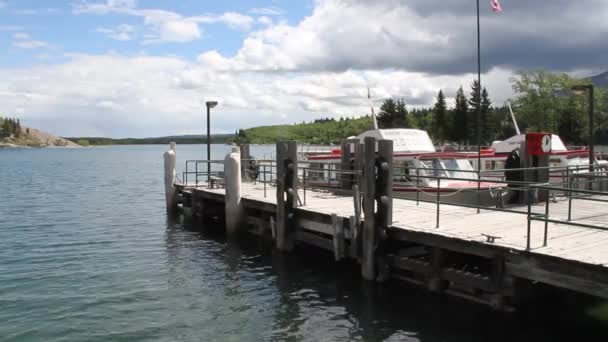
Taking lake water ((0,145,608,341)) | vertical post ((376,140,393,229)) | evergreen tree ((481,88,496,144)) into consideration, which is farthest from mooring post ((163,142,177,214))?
evergreen tree ((481,88,496,144))

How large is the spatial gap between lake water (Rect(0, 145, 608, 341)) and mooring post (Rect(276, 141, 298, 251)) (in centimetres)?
64

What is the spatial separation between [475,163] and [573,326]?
13.5m

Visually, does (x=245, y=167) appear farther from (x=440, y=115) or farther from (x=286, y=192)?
(x=440, y=115)

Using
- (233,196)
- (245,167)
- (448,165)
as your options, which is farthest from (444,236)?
(245,167)

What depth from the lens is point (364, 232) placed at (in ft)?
43.5

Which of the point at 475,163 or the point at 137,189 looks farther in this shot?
the point at 137,189

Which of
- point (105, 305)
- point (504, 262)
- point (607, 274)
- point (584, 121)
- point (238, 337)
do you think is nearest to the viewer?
point (607, 274)

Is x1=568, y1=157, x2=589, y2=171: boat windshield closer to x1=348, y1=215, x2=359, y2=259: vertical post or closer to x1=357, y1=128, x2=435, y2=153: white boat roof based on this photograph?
x1=357, y1=128, x2=435, y2=153: white boat roof

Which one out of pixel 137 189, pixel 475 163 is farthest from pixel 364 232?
pixel 137 189

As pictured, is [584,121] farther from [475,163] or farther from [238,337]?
[238,337]

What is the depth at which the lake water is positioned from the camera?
10883 mm

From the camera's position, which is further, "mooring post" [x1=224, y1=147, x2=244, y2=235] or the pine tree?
the pine tree

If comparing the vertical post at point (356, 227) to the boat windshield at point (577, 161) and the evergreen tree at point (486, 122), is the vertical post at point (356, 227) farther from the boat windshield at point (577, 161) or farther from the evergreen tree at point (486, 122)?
the evergreen tree at point (486, 122)

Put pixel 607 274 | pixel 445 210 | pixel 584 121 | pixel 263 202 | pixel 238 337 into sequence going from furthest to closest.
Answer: pixel 584 121
pixel 263 202
pixel 445 210
pixel 238 337
pixel 607 274
